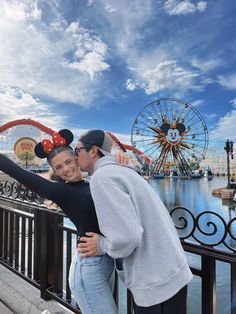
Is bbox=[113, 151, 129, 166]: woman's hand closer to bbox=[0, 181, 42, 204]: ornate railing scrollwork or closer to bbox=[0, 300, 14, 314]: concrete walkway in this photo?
bbox=[0, 181, 42, 204]: ornate railing scrollwork

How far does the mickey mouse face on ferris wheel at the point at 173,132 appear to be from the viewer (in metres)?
29.6

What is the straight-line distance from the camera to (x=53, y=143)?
3.95ft

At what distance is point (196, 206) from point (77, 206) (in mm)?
25917

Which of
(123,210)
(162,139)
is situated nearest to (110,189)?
(123,210)

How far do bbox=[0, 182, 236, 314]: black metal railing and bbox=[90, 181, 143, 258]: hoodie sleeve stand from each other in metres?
0.49

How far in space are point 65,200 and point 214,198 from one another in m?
31.5

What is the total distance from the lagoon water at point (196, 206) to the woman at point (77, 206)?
21.5 inches

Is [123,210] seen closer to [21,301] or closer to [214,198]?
[21,301]

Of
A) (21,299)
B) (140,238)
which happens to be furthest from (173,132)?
(140,238)

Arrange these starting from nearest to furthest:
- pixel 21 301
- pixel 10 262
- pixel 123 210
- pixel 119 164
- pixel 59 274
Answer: pixel 123 210
pixel 119 164
pixel 59 274
pixel 21 301
pixel 10 262

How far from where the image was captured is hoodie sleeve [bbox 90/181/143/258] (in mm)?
882

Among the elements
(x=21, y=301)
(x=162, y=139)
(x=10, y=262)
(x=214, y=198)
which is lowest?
(x=214, y=198)

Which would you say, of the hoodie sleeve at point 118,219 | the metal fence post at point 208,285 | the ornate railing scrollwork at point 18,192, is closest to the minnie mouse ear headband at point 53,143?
the hoodie sleeve at point 118,219

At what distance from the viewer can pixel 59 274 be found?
203 centimetres
